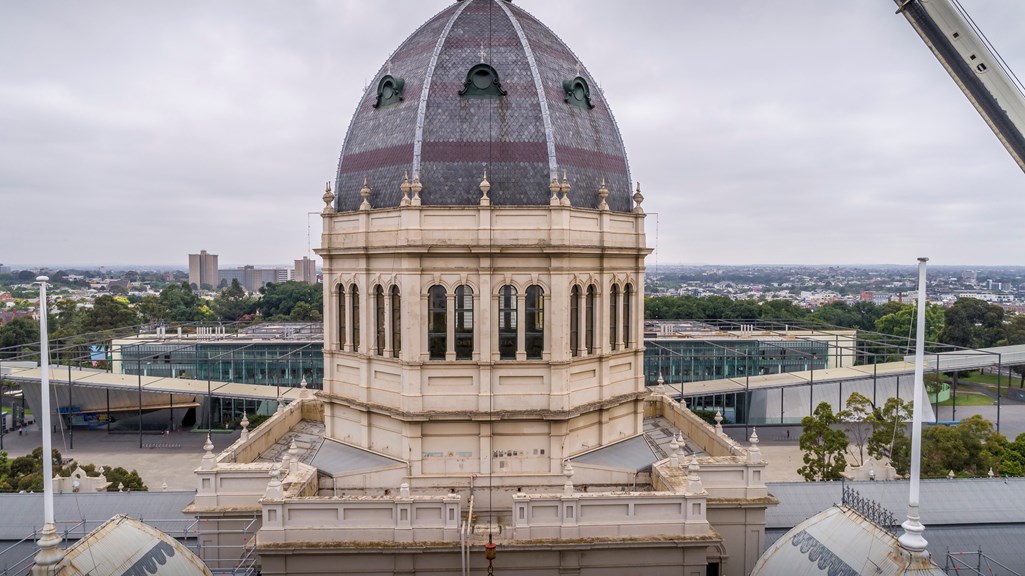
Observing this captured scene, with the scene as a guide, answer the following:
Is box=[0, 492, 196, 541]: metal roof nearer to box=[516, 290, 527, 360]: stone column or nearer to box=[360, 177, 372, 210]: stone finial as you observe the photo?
box=[360, 177, 372, 210]: stone finial

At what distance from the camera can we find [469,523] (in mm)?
24812

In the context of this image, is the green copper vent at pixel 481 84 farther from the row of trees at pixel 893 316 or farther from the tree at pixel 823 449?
the row of trees at pixel 893 316

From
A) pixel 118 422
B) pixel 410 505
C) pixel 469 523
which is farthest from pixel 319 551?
pixel 118 422

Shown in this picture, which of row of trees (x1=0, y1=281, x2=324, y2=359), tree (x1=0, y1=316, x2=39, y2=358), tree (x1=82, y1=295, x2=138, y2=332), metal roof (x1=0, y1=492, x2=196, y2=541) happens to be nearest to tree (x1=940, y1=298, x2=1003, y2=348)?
row of trees (x1=0, y1=281, x2=324, y2=359)

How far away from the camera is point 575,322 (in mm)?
29234

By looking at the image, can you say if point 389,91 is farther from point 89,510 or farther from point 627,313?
point 89,510

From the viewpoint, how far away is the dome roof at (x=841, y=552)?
18703 mm

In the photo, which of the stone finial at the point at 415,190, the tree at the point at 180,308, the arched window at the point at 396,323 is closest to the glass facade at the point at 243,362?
→ the arched window at the point at 396,323

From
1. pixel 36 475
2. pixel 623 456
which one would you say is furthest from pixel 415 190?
pixel 36 475

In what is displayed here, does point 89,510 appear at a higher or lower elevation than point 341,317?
lower

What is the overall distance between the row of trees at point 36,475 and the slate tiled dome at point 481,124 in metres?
30.7

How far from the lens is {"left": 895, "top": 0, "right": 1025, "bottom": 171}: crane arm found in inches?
828

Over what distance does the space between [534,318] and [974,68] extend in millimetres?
18350

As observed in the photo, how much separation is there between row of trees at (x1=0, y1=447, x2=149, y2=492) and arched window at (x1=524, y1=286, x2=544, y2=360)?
106 ft
